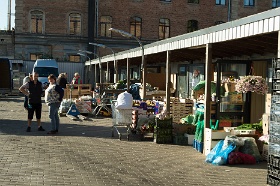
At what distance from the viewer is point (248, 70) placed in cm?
1408

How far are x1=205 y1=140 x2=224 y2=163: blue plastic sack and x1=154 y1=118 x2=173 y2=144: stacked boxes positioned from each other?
8.23 ft

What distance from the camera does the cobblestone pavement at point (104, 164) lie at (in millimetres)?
8055

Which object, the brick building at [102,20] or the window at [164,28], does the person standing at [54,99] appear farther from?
the window at [164,28]

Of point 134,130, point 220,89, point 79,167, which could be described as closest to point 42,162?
point 79,167

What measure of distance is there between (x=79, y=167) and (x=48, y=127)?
6.90m

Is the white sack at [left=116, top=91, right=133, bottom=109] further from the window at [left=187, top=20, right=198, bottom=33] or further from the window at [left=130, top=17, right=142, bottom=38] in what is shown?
the window at [left=187, top=20, right=198, bottom=33]

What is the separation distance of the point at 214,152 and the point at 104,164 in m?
2.31

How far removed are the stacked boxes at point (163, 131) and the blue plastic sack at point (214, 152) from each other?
8.23ft

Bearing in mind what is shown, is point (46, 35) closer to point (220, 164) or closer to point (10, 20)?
point (10, 20)

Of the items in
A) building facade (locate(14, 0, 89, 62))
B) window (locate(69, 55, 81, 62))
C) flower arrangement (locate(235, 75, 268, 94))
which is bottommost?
flower arrangement (locate(235, 75, 268, 94))

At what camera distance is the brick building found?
45469 mm

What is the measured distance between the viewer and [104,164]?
370 inches

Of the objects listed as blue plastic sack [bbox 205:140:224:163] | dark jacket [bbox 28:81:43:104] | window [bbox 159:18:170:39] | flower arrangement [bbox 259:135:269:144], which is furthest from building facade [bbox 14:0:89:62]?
blue plastic sack [bbox 205:140:224:163]

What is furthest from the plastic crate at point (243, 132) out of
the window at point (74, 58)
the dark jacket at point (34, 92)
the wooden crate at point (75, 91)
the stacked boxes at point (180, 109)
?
the window at point (74, 58)
